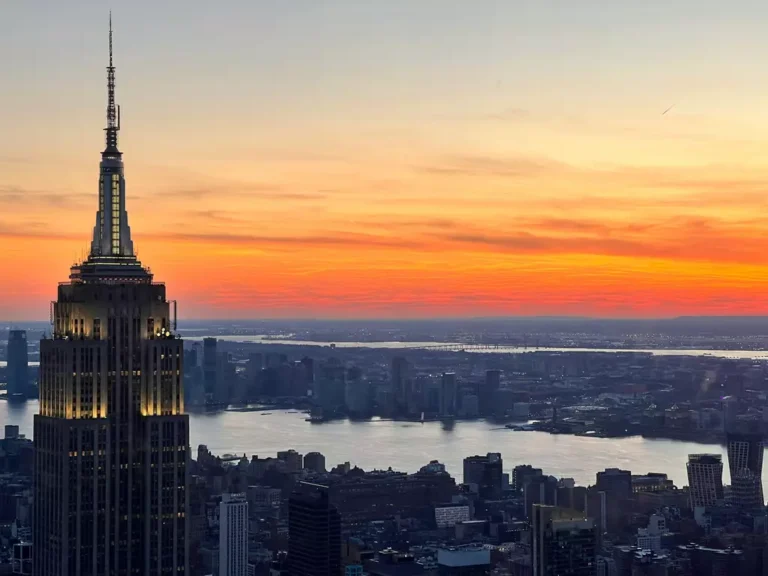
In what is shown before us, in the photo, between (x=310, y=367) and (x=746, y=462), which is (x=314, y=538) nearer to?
(x=746, y=462)

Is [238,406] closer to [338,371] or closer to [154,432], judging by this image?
[338,371]

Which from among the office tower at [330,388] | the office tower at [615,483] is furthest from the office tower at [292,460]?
the office tower at [330,388]

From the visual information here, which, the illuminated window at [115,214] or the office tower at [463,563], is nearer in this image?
the illuminated window at [115,214]

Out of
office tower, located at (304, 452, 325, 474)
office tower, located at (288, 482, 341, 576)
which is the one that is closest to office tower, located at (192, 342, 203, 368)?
office tower, located at (304, 452, 325, 474)

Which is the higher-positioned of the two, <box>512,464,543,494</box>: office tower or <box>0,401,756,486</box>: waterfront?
<box>0,401,756,486</box>: waterfront

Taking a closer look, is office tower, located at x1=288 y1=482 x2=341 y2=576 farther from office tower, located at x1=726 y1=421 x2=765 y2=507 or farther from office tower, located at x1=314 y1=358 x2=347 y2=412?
office tower, located at x1=314 y1=358 x2=347 y2=412

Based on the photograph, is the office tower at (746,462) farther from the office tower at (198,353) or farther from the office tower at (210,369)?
the office tower at (198,353)
